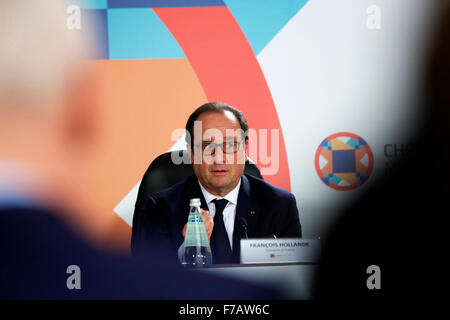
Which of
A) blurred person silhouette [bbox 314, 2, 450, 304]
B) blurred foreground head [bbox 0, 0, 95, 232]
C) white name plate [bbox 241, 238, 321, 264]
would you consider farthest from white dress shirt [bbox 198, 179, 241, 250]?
blurred foreground head [bbox 0, 0, 95, 232]

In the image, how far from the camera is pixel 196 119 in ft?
9.19

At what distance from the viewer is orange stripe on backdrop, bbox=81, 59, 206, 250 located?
2.82m

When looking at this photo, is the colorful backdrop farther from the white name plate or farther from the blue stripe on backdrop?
the white name plate

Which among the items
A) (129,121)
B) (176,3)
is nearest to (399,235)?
(129,121)

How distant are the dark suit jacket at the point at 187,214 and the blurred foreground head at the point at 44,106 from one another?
418 mm

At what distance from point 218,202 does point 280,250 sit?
41 cm

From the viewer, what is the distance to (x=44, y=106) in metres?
2.87

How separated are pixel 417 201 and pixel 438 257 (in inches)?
13.1

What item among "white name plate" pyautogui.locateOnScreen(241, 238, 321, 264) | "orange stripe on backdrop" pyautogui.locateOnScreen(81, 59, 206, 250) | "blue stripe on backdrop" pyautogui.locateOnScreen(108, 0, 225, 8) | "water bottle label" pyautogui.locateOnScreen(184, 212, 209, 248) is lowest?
"white name plate" pyautogui.locateOnScreen(241, 238, 321, 264)

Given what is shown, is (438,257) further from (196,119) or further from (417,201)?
(196,119)

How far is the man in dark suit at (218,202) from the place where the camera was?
2688 millimetres

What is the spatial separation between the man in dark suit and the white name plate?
0.10m
